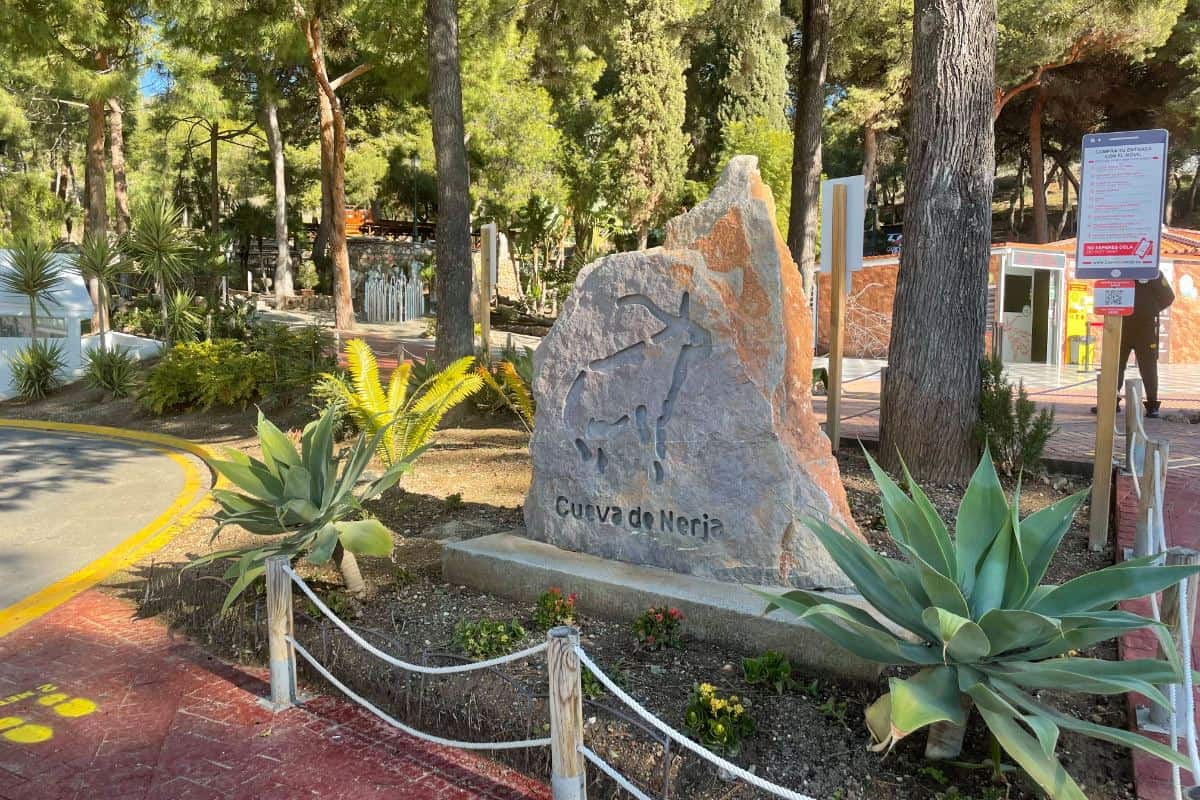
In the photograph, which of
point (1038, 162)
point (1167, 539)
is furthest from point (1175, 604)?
point (1038, 162)

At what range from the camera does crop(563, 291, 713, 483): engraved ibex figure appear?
4949mm

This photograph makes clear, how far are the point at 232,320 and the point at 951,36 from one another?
45.6 feet

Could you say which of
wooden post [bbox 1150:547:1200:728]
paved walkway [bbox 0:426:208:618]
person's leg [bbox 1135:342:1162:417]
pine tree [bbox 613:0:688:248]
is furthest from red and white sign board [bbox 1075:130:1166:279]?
pine tree [bbox 613:0:688:248]

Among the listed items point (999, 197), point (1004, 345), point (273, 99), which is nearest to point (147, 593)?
point (1004, 345)

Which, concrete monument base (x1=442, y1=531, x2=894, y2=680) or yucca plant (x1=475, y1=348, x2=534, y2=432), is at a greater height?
yucca plant (x1=475, y1=348, x2=534, y2=432)

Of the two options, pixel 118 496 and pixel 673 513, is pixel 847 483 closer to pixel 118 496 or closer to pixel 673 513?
pixel 673 513

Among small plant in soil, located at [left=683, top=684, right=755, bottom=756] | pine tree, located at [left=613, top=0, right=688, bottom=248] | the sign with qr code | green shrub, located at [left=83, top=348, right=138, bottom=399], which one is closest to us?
small plant in soil, located at [left=683, top=684, right=755, bottom=756]

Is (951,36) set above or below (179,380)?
above

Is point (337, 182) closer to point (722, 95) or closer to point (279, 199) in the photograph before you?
point (279, 199)

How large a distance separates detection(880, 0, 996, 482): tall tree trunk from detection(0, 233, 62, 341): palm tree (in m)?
16.3

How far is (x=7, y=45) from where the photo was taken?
58.5ft

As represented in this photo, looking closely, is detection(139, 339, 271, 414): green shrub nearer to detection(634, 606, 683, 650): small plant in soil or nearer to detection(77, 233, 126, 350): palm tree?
detection(77, 233, 126, 350): palm tree

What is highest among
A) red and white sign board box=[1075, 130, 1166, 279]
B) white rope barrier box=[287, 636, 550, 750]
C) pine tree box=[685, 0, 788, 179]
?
pine tree box=[685, 0, 788, 179]

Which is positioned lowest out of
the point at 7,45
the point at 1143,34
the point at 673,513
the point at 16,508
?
the point at 16,508
